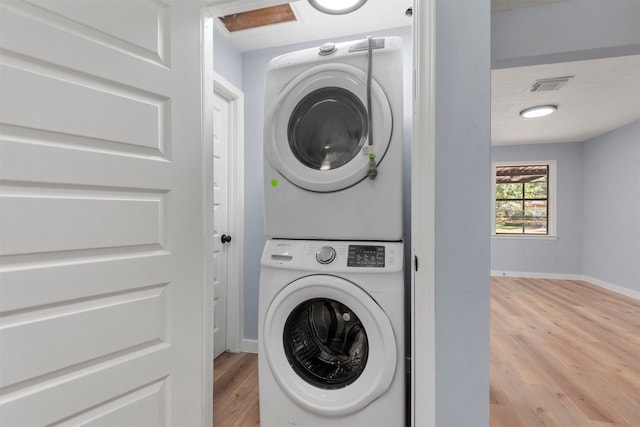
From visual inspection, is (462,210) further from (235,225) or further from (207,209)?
(235,225)

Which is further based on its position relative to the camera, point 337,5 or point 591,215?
point 591,215

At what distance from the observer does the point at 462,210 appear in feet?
2.76

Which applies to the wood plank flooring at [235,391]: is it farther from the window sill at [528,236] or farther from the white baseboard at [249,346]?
the window sill at [528,236]

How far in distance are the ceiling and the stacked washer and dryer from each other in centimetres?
44

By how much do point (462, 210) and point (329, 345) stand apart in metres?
0.99

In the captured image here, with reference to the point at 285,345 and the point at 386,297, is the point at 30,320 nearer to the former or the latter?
the point at 285,345

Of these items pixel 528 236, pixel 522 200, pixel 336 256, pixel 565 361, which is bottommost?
pixel 565 361

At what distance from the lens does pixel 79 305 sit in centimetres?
86

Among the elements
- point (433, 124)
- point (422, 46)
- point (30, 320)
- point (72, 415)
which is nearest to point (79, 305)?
point (30, 320)

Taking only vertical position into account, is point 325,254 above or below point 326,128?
below

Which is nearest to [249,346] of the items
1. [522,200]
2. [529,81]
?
[529,81]

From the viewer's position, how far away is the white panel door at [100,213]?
29.7 inches

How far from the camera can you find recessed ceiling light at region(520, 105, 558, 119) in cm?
352

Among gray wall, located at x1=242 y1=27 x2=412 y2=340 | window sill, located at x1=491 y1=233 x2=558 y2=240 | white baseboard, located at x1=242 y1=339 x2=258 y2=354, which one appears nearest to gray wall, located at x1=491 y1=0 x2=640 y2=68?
gray wall, located at x1=242 y1=27 x2=412 y2=340
